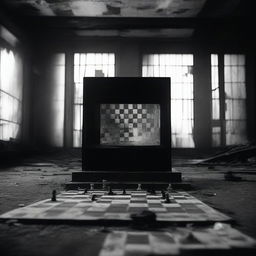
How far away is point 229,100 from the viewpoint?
14.5 metres

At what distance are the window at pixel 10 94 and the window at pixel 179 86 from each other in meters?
5.33

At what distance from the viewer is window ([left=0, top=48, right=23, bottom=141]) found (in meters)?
11.7

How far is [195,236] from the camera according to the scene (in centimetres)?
229

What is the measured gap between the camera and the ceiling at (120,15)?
12234 mm

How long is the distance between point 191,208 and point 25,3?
448 inches

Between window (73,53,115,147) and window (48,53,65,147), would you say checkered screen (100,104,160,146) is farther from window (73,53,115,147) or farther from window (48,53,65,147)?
window (48,53,65,147)

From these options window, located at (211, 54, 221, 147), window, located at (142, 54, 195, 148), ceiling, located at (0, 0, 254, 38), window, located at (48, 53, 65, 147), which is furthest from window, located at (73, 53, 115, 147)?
window, located at (211, 54, 221, 147)

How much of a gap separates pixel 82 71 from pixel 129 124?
9283 millimetres

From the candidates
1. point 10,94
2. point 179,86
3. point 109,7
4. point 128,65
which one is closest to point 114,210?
point 10,94

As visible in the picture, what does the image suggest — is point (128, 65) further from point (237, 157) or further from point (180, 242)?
point (180, 242)

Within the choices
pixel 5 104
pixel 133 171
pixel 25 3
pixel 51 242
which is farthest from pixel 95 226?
pixel 25 3

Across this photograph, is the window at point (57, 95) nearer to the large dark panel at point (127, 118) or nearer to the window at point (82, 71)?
the window at point (82, 71)

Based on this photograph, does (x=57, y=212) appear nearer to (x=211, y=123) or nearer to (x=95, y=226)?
(x=95, y=226)

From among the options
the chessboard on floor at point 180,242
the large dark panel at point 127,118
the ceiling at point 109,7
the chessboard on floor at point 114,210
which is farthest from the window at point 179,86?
the chessboard on floor at point 180,242
